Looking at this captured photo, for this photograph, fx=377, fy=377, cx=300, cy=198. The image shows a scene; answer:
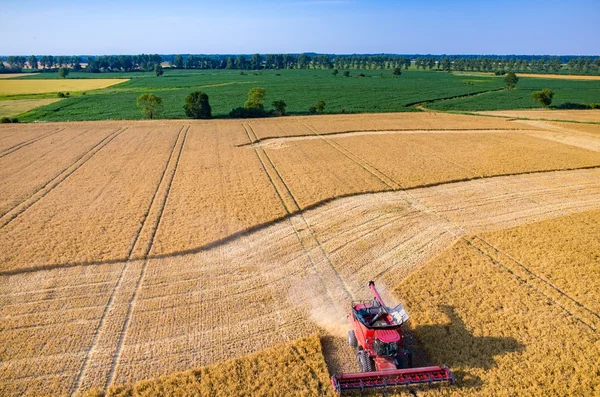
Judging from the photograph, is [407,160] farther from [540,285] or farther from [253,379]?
[253,379]

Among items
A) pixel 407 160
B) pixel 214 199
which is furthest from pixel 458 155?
pixel 214 199

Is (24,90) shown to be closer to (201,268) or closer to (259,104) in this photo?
(259,104)

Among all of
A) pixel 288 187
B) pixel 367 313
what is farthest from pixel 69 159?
pixel 367 313

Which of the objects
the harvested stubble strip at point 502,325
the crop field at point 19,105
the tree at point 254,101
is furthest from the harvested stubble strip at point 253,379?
the crop field at point 19,105

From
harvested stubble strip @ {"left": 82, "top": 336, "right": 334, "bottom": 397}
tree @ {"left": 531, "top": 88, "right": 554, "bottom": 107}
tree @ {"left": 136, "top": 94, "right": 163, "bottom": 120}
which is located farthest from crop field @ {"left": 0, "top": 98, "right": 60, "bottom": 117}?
tree @ {"left": 531, "top": 88, "right": 554, "bottom": 107}

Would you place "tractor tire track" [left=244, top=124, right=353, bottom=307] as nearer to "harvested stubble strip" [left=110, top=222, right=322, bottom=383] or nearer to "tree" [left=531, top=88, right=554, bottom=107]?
"harvested stubble strip" [left=110, top=222, right=322, bottom=383]

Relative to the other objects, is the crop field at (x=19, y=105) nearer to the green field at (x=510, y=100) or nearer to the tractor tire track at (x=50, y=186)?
the tractor tire track at (x=50, y=186)
